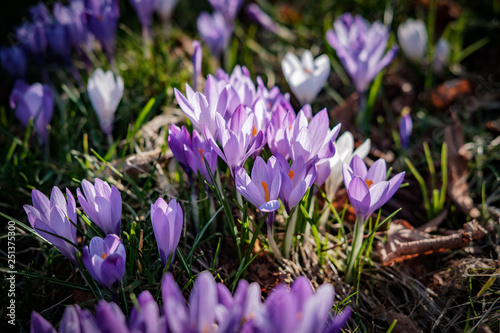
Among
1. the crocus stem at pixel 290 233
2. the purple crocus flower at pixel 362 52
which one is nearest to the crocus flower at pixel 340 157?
the crocus stem at pixel 290 233

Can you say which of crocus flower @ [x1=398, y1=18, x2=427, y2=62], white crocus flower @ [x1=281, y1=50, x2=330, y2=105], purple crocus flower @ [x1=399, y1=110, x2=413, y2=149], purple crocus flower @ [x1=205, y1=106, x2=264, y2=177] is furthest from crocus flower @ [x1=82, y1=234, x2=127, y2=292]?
crocus flower @ [x1=398, y1=18, x2=427, y2=62]

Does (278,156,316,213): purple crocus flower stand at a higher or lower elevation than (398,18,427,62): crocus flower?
higher

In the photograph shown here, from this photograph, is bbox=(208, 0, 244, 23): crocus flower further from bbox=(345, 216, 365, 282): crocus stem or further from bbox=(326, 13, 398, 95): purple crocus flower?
bbox=(345, 216, 365, 282): crocus stem

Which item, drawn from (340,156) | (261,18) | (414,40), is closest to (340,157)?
(340,156)

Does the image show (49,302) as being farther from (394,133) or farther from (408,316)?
(394,133)

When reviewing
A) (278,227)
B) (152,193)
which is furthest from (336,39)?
(152,193)
